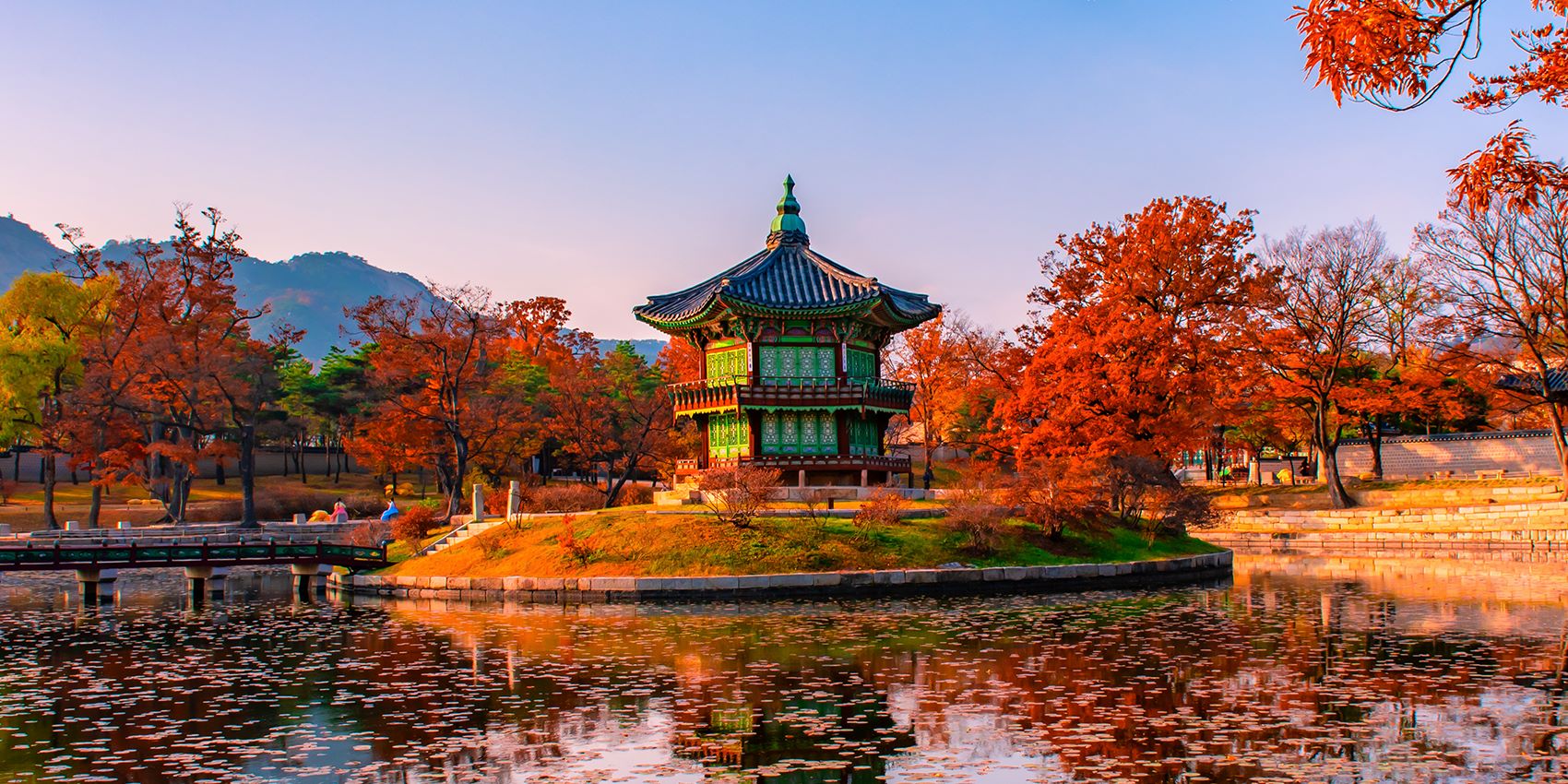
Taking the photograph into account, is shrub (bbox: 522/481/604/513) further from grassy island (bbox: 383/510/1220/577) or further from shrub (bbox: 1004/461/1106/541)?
shrub (bbox: 1004/461/1106/541)

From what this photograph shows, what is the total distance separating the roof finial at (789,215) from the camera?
58031 mm

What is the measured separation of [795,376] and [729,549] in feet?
52.0

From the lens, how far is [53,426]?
57.6 m

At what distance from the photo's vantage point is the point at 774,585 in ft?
113

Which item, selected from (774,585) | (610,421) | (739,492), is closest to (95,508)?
(610,421)

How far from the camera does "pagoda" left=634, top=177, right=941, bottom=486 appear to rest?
5028 cm

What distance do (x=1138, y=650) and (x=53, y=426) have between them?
178 feet

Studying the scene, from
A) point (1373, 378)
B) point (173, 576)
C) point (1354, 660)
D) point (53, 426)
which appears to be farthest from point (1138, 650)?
point (53, 426)

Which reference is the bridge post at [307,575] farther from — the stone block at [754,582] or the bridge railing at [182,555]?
the stone block at [754,582]

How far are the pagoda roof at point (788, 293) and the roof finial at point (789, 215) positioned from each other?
0.04 meters

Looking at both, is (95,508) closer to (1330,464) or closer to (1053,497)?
A: (1053,497)

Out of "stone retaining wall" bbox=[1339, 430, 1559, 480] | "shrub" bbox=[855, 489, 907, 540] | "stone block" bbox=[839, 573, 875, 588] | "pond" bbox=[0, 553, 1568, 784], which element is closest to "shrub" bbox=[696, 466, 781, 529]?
"shrub" bbox=[855, 489, 907, 540]

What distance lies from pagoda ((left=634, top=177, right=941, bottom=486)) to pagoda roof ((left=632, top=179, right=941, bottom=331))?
0.25 ft

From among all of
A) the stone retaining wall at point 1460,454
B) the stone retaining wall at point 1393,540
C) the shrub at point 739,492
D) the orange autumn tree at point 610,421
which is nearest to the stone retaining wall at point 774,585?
the shrub at point 739,492
